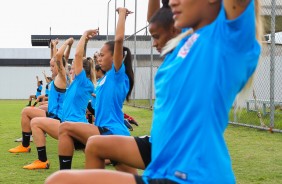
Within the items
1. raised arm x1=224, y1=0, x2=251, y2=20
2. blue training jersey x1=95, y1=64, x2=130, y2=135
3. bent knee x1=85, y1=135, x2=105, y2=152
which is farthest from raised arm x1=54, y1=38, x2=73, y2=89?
raised arm x1=224, y1=0, x2=251, y2=20

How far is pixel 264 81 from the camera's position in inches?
483

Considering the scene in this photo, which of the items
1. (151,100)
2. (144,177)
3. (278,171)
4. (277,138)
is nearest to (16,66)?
(151,100)

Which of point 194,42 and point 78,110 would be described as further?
point 78,110

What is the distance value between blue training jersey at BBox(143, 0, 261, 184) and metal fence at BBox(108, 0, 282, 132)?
3.94 feet

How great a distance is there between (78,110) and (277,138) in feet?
14.3

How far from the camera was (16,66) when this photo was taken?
42.6 meters

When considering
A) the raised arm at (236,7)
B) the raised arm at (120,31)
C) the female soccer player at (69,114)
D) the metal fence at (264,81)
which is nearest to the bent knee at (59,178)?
the raised arm at (236,7)

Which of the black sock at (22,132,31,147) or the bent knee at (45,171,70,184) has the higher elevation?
the bent knee at (45,171,70,184)

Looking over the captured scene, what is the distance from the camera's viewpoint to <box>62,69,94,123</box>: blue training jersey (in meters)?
6.16

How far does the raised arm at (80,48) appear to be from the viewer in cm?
514

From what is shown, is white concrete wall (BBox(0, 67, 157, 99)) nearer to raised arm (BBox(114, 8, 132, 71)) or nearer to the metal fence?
the metal fence

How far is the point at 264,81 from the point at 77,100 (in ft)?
→ 23.9

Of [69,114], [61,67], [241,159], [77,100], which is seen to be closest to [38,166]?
[69,114]

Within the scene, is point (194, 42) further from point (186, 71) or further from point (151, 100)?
point (151, 100)
